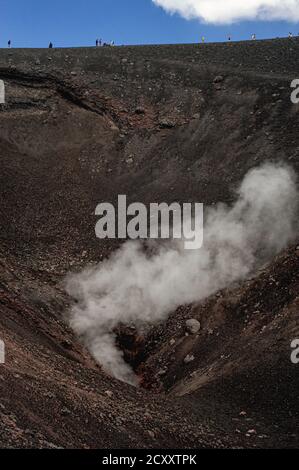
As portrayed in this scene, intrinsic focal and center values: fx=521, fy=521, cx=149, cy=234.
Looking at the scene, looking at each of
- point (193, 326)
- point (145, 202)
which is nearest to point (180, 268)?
point (193, 326)

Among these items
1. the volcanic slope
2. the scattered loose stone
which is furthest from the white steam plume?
the scattered loose stone

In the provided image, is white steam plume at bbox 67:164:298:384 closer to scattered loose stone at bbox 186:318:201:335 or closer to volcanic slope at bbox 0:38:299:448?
volcanic slope at bbox 0:38:299:448

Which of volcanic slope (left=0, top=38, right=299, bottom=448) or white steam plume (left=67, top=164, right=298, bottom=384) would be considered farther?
white steam plume (left=67, top=164, right=298, bottom=384)

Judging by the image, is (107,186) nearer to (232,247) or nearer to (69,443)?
(232,247)

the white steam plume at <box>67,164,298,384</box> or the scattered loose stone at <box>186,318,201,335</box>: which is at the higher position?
the white steam plume at <box>67,164,298,384</box>

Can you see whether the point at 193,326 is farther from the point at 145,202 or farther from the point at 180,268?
the point at 145,202

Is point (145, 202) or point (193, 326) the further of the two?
point (145, 202)
